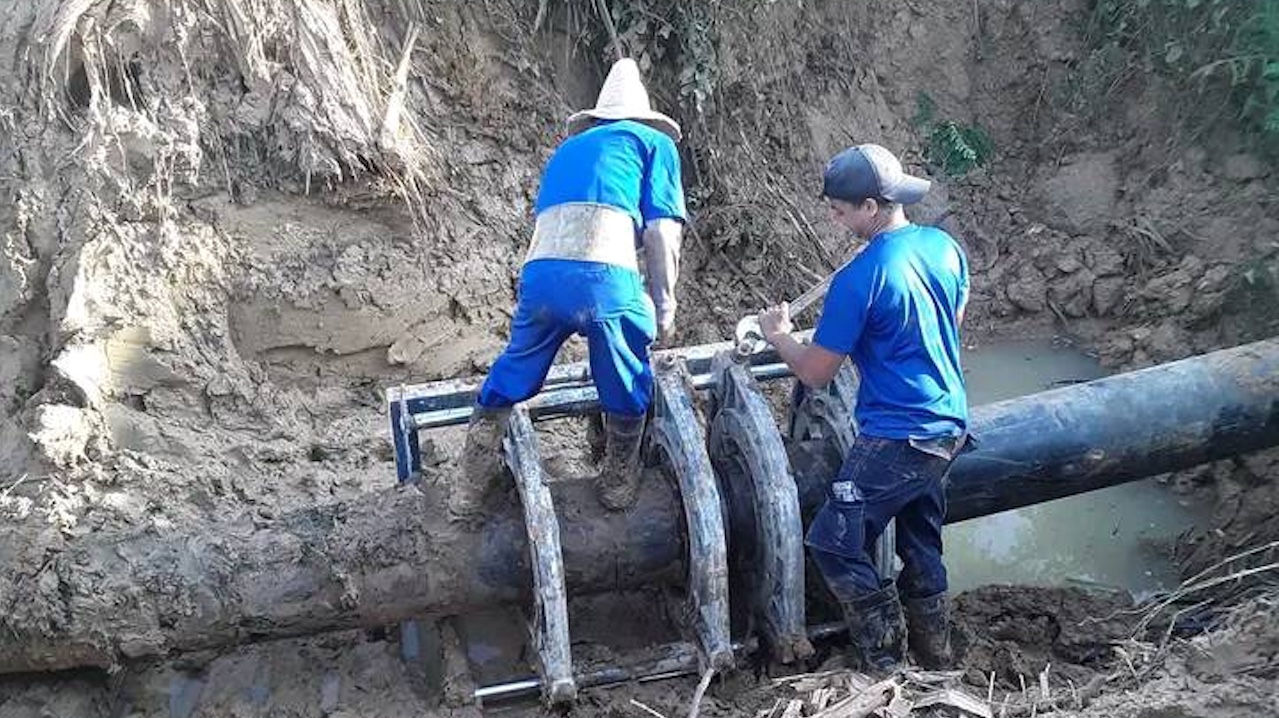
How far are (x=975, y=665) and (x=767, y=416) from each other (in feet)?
3.78

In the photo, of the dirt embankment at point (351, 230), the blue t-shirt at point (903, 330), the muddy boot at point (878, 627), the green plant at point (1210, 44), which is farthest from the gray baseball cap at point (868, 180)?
the green plant at point (1210, 44)

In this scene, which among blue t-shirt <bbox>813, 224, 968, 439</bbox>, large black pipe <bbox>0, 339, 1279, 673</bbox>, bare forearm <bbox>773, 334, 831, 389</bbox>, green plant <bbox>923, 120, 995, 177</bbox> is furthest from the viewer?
green plant <bbox>923, 120, 995, 177</bbox>

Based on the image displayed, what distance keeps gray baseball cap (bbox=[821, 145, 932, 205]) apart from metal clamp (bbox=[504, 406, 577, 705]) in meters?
1.37

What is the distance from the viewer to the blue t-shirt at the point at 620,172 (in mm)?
4500

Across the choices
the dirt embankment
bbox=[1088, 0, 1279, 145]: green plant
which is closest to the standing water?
the dirt embankment

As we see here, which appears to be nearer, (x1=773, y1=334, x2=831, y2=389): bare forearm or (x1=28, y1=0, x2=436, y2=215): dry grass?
(x1=773, y1=334, x2=831, y2=389): bare forearm

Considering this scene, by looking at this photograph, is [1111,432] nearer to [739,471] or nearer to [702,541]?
[739,471]

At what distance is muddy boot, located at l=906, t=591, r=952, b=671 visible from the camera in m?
4.64

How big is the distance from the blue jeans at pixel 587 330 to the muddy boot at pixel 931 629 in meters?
1.18

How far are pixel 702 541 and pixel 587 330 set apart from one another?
0.80 metres

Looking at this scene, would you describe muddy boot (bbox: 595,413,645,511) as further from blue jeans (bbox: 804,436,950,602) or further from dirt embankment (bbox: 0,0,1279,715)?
dirt embankment (bbox: 0,0,1279,715)

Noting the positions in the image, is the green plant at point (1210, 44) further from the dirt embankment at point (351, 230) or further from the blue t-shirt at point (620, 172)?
the blue t-shirt at point (620, 172)

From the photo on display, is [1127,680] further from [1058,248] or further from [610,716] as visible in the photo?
[1058,248]

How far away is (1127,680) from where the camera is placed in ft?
13.2
